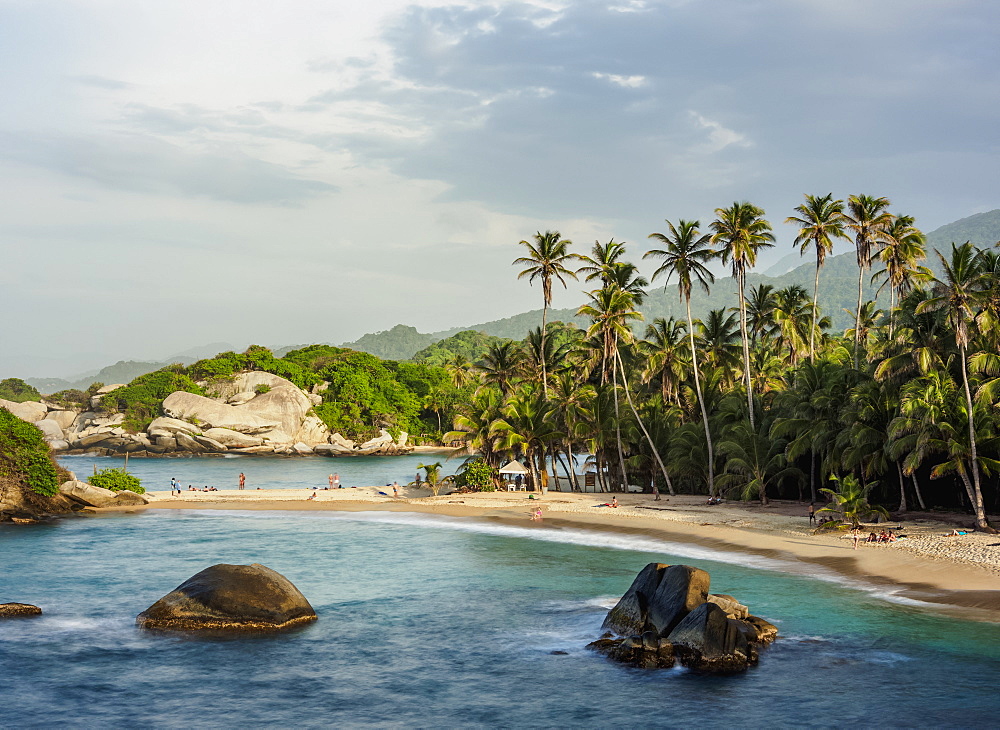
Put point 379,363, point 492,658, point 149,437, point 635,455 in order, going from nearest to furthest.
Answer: point 492,658 → point 635,455 → point 149,437 → point 379,363

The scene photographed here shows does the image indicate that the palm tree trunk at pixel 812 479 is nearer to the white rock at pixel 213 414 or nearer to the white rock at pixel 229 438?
the white rock at pixel 229 438

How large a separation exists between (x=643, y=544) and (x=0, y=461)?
38929 mm

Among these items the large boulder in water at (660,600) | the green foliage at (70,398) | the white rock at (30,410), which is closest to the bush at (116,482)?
the large boulder in water at (660,600)

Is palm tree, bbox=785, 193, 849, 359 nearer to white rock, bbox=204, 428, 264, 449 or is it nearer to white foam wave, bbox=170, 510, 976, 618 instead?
white foam wave, bbox=170, 510, 976, 618

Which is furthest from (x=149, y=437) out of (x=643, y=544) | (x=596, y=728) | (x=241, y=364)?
(x=596, y=728)

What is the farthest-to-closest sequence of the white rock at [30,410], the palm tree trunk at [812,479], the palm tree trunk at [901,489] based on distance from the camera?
the white rock at [30,410] < the palm tree trunk at [812,479] < the palm tree trunk at [901,489]

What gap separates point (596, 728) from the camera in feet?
56.0

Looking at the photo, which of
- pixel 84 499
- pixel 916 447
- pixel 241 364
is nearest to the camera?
pixel 916 447

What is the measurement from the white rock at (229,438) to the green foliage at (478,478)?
2395 inches

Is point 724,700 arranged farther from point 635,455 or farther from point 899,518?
point 635,455

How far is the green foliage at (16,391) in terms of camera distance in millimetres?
150125

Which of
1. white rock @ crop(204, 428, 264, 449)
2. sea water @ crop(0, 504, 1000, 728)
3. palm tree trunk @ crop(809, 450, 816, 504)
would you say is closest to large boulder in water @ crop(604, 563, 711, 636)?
sea water @ crop(0, 504, 1000, 728)

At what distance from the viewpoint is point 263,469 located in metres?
92.8

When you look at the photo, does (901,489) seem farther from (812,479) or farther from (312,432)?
(312,432)
